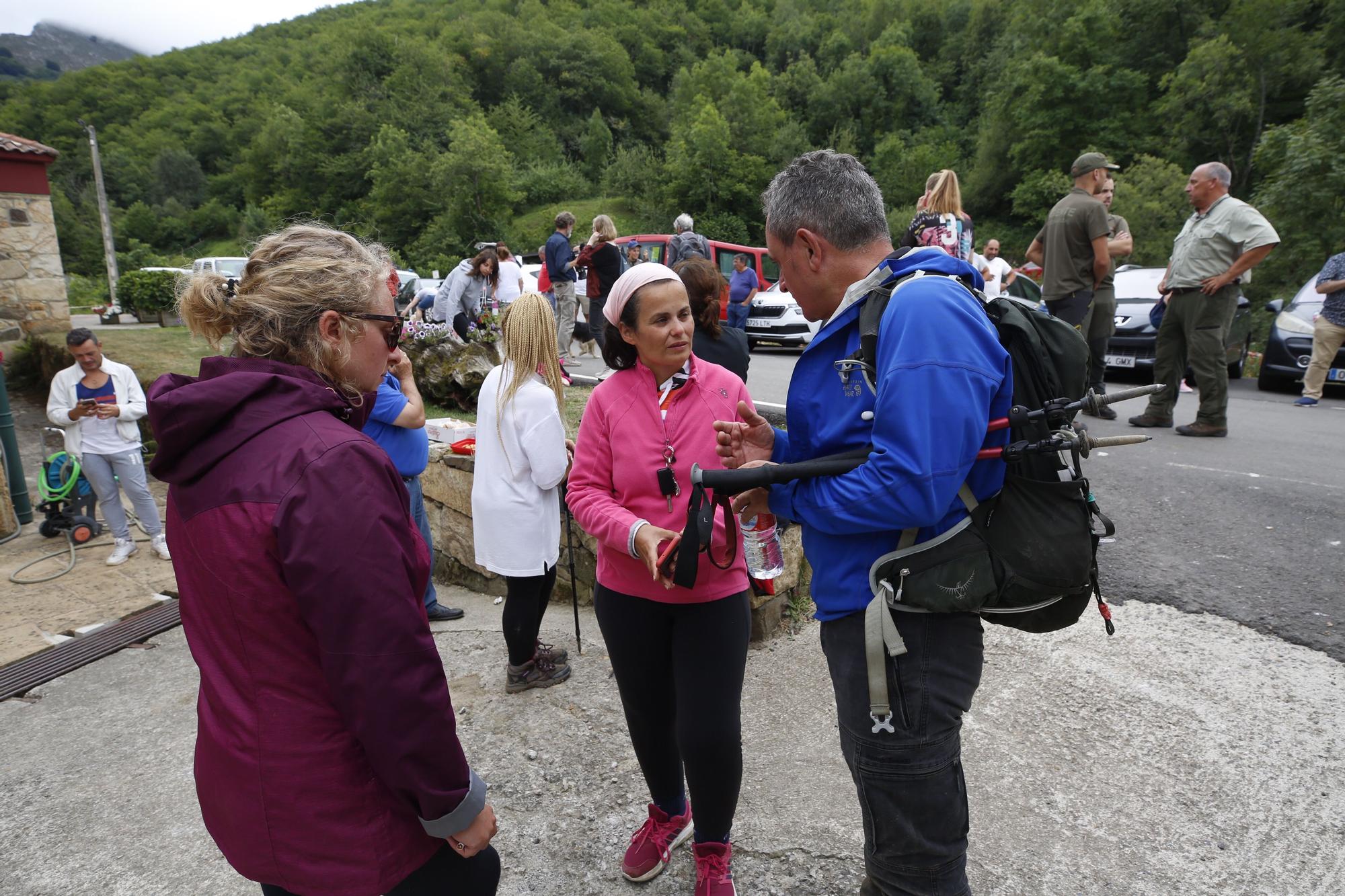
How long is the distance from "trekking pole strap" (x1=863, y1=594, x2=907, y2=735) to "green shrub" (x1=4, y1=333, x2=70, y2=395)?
1188 centimetres

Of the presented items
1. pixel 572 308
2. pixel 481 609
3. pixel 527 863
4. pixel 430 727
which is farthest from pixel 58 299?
pixel 430 727

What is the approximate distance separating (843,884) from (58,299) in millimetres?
12603

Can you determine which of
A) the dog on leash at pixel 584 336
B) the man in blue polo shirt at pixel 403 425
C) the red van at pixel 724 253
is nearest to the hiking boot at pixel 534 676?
the man in blue polo shirt at pixel 403 425

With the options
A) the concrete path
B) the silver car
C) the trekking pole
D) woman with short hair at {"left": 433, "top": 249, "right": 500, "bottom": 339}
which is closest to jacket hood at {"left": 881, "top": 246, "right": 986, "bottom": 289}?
the concrete path

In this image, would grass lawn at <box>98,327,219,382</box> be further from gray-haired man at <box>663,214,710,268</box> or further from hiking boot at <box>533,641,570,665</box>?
hiking boot at <box>533,641,570,665</box>

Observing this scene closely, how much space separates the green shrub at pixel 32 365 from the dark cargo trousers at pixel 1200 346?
12753 mm

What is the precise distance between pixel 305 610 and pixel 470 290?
30.5 ft

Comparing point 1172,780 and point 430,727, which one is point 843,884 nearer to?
point 1172,780

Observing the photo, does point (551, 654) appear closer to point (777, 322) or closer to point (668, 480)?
point (668, 480)

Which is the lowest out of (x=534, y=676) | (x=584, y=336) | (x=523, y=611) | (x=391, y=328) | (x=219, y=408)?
(x=534, y=676)

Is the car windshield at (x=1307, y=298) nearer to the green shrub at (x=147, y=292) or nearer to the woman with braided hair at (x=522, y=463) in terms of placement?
the woman with braided hair at (x=522, y=463)

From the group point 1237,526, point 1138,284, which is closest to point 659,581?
point 1237,526

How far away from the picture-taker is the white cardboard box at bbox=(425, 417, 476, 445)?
17.4ft

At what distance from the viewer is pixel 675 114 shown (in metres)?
67.6
